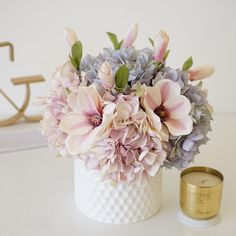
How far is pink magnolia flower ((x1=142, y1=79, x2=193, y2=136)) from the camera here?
0.71 m

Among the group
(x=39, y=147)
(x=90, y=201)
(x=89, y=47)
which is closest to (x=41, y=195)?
(x=90, y=201)

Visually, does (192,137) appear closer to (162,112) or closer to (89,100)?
(162,112)

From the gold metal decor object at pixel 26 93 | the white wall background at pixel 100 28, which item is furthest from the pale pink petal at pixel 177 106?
the white wall background at pixel 100 28

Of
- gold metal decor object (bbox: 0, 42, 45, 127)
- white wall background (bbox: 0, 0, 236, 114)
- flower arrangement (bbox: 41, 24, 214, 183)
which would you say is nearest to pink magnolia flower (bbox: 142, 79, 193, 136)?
flower arrangement (bbox: 41, 24, 214, 183)

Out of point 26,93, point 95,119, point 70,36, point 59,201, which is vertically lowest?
point 59,201

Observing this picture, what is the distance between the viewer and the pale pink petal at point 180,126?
0.72 metres

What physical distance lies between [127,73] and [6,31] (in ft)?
2.20

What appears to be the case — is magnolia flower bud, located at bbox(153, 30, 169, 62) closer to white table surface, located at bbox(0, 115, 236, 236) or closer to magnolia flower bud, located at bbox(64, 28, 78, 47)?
magnolia flower bud, located at bbox(64, 28, 78, 47)

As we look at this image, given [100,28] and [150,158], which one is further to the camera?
[100,28]

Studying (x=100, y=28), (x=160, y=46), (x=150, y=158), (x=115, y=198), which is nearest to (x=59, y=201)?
(x=115, y=198)

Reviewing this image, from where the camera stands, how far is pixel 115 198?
0.79 m

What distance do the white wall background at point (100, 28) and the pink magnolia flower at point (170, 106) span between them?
638mm

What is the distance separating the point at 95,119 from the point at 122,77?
8 cm

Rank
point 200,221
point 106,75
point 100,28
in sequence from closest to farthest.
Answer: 1. point 106,75
2. point 200,221
3. point 100,28
